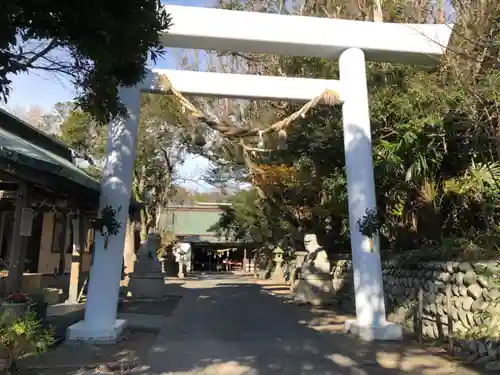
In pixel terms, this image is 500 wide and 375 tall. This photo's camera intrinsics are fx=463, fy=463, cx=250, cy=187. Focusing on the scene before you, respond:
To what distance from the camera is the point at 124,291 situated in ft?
49.3

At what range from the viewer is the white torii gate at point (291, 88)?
294 inches

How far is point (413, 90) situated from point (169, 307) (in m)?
7.93

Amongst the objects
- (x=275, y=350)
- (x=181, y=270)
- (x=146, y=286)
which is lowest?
(x=275, y=350)

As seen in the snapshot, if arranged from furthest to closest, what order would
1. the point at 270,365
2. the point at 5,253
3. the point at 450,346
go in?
the point at 5,253 < the point at 450,346 < the point at 270,365

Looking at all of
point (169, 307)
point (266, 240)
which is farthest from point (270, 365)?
point (266, 240)

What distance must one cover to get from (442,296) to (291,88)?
4265 millimetres

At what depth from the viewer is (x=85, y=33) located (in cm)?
353

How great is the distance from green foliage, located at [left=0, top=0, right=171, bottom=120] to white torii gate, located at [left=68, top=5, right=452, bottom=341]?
332 cm

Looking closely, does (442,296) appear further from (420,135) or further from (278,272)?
(278,272)

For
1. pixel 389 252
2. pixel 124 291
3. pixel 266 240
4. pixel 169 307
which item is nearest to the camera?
pixel 389 252

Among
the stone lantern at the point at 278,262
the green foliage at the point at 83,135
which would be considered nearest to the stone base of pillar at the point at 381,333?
the stone lantern at the point at 278,262

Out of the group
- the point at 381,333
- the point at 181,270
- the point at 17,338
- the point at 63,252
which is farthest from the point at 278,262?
the point at 17,338

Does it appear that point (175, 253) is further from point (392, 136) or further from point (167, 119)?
point (392, 136)

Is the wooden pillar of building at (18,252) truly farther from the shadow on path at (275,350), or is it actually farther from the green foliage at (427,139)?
the green foliage at (427,139)
